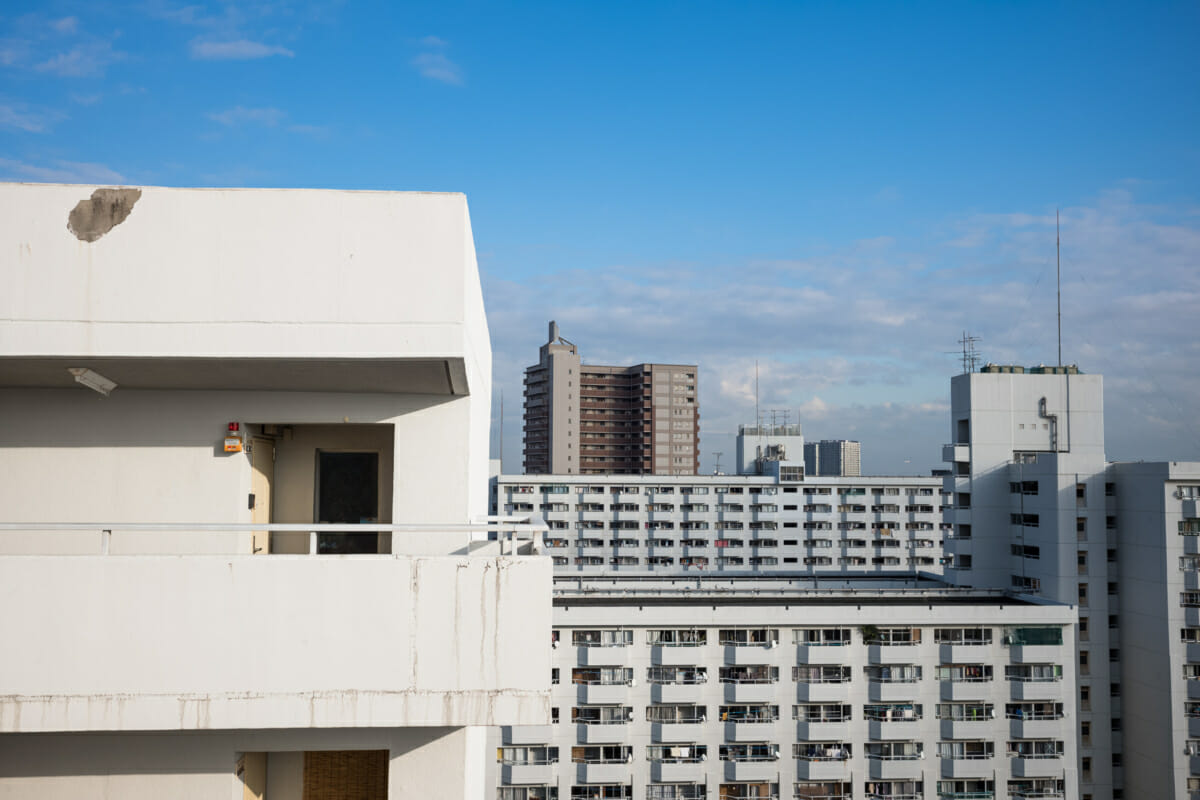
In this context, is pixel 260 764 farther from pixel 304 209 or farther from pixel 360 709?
pixel 304 209

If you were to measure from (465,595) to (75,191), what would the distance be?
4599 millimetres

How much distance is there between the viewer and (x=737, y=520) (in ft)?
298

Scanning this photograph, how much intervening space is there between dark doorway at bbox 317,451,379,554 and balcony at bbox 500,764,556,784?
114 feet

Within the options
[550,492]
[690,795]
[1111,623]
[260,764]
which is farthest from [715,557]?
[260,764]

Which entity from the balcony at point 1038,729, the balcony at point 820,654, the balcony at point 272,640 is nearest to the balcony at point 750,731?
the balcony at point 820,654

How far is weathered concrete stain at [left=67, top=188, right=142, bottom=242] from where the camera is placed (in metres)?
6.32

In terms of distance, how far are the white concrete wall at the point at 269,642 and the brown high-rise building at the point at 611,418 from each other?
116 m

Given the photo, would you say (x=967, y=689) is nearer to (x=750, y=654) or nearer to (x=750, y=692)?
(x=750, y=692)

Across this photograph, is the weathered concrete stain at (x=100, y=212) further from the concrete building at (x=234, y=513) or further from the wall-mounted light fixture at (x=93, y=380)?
the wall-mounted light fixture at (x=93, y=380)

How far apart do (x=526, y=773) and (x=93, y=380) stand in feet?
123

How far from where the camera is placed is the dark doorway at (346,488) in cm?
872

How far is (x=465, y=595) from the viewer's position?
577cm

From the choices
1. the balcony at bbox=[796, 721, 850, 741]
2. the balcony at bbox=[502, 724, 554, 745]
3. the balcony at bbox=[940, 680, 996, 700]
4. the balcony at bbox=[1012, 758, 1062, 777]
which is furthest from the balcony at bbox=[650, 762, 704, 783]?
the balcony at bbox=[1012, 758, 1062, 777]

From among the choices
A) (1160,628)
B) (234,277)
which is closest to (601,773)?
(1160,628)
